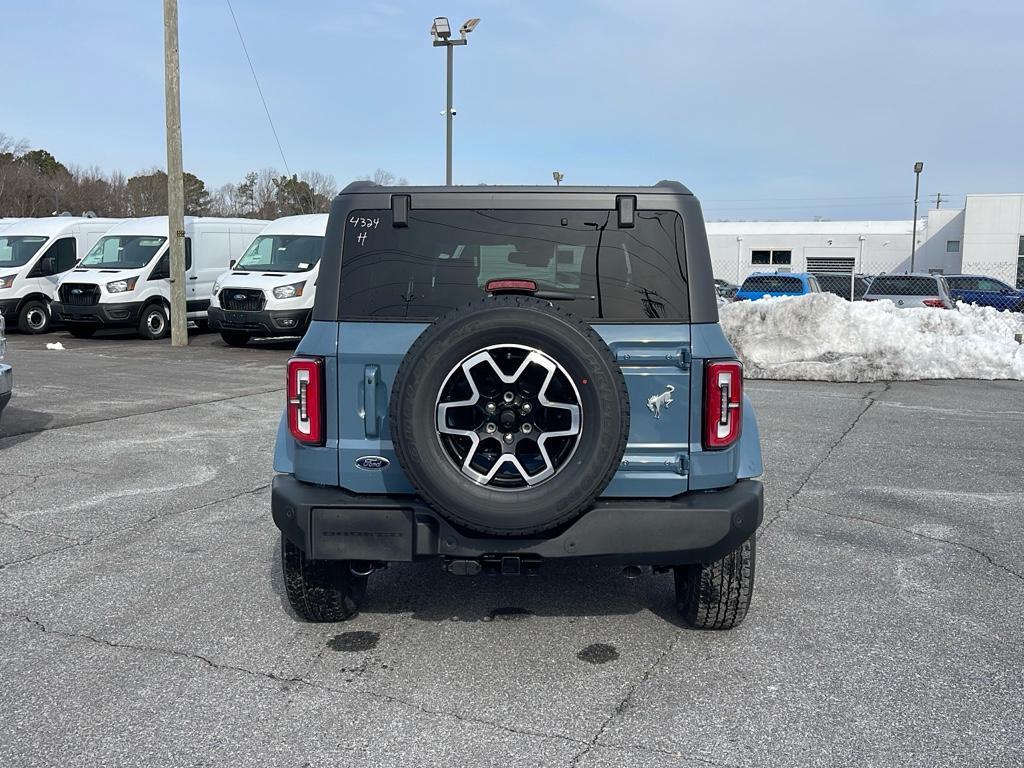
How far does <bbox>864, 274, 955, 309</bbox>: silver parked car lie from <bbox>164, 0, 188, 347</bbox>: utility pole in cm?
1504

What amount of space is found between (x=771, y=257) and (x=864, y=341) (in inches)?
1731

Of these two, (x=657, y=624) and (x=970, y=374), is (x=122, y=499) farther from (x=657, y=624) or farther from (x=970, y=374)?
(x=970, y=374)

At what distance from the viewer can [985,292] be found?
1174 inches

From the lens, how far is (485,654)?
4.26m

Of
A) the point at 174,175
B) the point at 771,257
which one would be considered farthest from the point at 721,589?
the point at 771,257

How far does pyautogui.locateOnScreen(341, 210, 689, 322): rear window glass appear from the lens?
4156 mm

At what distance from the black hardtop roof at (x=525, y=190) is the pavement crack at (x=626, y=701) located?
6.45 feet

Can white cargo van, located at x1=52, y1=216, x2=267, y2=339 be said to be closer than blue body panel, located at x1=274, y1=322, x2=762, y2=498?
No

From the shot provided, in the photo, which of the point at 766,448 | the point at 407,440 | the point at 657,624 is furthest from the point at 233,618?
the point at 766,448

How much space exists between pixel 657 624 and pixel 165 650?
221 centimetres

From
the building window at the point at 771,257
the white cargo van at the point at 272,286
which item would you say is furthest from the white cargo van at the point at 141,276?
the building window at the point at 771,257

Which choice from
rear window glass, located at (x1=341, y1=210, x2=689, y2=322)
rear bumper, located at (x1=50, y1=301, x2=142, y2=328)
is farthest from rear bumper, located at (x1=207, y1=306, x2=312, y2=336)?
rear window glass, located at (x1=341, y1=210, x2=689, y2=322)

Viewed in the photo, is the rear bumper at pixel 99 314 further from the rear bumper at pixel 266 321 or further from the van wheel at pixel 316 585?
the van wheel at pixel 316 585

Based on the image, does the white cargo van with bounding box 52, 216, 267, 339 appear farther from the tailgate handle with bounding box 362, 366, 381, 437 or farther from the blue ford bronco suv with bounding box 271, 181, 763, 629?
the tailgate handle with bounding box 362, 366, 381, 437
